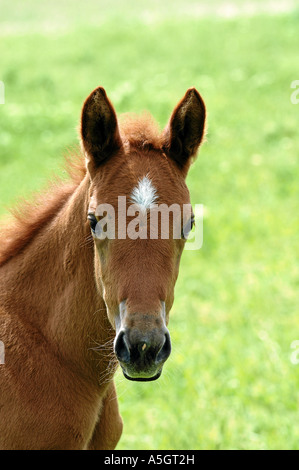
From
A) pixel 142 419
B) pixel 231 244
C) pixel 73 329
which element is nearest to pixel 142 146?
pixel 73 329

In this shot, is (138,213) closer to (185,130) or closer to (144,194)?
(144,194)

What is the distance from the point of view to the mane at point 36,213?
3141 mm

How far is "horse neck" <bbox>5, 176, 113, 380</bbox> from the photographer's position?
2859mm

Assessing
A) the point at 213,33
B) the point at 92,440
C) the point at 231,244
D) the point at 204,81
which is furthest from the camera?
the point at 213,33

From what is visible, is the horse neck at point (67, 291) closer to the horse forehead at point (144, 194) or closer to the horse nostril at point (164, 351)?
the horse forehead at point (144, 194)

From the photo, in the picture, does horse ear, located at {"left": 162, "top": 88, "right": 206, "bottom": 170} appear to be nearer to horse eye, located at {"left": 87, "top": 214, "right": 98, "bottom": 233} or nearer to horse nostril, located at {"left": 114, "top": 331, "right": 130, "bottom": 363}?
horse eye, located at {"left": 87, "top": 214, "right": 98, "bottom": 233}

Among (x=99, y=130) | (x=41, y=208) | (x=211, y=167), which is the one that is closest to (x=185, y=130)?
(x=99, y=130)

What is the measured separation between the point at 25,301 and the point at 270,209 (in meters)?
6.30

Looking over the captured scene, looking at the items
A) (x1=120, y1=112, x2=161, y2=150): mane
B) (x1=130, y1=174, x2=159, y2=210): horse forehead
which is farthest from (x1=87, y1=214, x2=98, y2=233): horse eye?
(x1=120, y1=112, x2=161, y2=150): mane

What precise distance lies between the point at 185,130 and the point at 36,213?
2.99 feet

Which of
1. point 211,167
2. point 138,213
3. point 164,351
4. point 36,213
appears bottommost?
point 211,167

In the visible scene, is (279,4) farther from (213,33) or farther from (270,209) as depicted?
(270,209)

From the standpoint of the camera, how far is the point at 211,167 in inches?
399

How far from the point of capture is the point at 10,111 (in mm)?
12266
